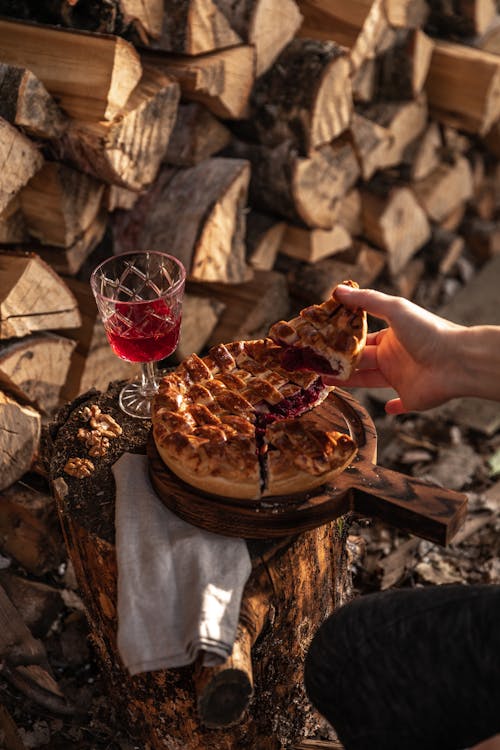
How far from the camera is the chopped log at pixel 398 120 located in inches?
172

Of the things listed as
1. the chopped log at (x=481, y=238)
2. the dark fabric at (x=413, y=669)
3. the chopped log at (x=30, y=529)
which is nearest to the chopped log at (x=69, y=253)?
the chopped log at (x=30, y=529)

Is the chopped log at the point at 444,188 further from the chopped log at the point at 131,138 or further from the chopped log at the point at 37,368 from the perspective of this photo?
the chopped log at the point at 37,368

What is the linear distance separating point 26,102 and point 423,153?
2.66 m

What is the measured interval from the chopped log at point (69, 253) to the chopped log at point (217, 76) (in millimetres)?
690

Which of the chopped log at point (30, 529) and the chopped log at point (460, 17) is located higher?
the chopped log at point (460, 17)

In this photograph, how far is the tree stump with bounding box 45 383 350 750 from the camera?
7.08 ft

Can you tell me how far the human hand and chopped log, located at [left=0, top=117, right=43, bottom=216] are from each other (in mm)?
1298

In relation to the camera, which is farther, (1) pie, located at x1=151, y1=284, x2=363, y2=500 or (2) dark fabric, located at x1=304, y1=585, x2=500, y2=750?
(1) pie, located at x1=151, y1=284, x2=363, y2=500

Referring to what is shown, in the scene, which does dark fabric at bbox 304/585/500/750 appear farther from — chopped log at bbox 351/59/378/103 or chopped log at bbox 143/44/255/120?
chopped log at bbox 351/59/378/103

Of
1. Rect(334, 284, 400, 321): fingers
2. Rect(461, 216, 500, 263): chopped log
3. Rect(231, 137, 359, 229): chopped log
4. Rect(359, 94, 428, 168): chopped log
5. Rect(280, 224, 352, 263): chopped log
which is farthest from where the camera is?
Rect(461, 216, 500, 263): chopped log

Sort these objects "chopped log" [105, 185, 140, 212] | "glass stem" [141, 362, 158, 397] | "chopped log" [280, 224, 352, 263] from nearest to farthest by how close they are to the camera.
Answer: "glass stem" [141, 362, 158, 397]
"chopped log" [105, 185, 140, 212]
"chopped log" [280, 224, 352, 263]

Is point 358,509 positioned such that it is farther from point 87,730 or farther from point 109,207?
point 109,207

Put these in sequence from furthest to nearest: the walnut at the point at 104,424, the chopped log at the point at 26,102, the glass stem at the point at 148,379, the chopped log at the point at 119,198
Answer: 1. the chopped log at the point at 119,198
2. the chopped log at the point at 26,102
3. the glass stem at the point at 148,379
4. the walnut at the point at 104,424

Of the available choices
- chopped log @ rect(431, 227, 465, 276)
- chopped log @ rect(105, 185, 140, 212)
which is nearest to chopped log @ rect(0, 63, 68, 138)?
chopped log @ rect(105, 185, 140, 212)
